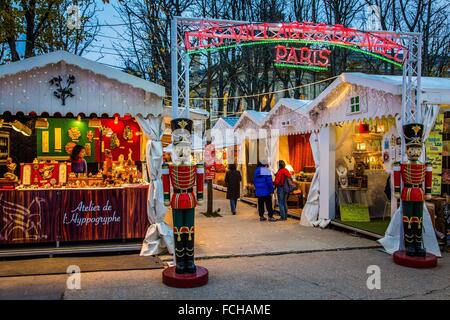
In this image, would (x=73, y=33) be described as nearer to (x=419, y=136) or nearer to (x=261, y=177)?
(x=261, y=177)

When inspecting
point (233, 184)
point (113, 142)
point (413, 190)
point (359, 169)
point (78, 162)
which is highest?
point (113, 142)

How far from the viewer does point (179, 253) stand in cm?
593

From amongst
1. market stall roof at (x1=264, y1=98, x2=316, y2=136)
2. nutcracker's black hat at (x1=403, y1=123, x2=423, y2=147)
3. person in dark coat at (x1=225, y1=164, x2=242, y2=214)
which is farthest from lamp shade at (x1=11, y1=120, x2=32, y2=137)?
nutcracker's black hat at (x1=403, y1=123, x2=423, y2=147)

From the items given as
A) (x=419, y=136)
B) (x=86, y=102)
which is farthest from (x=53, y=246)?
(x=419, y=136)

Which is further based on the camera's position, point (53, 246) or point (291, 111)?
point (291, 111)

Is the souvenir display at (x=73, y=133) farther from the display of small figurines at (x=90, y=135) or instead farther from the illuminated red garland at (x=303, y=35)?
the illuminated red garland at (x=303, y=35)

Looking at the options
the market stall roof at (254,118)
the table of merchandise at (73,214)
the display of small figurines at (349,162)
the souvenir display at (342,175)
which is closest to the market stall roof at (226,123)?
the market stall roof at (254,118)

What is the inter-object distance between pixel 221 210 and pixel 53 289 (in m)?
8.47

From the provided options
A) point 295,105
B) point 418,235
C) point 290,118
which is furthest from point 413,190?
point 290,118

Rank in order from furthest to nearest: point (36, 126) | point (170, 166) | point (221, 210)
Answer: point (221, 210) < point (36, 126) < point (170, 166)

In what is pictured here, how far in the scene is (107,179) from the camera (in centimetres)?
833

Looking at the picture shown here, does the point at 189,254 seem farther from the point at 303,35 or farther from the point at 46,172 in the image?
the point at 303,35

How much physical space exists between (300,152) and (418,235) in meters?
7.27

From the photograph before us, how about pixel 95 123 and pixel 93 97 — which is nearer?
pixel 93 97
